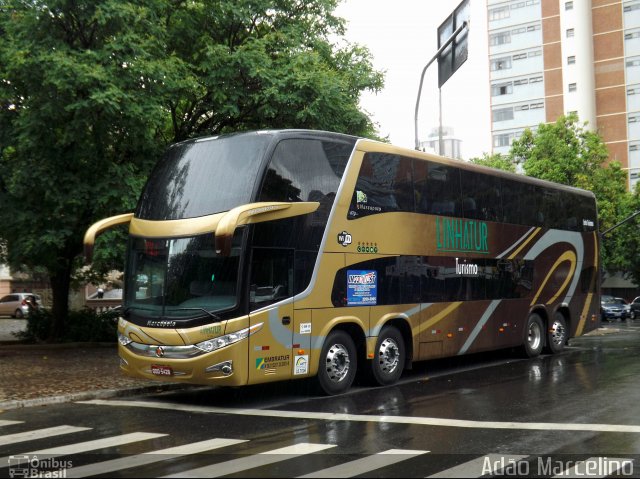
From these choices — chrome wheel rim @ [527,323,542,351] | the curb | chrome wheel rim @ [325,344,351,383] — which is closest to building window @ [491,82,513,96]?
chrome wheel rim @ [527,323,542,351]

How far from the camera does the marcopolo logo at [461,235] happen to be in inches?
571

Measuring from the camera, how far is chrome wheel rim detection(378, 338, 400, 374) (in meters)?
13.1

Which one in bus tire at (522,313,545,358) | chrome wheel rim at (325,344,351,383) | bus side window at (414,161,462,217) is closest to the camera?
chrome wheel rim at (325,344,351,383)

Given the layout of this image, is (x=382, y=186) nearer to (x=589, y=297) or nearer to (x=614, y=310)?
(x=589, y=297)

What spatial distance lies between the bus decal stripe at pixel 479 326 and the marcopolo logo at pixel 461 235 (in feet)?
4.11

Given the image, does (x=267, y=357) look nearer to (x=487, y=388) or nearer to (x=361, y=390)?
(x=361, y=390)

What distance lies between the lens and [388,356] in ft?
43.4

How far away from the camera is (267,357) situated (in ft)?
35.7

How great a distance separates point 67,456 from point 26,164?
10153mm

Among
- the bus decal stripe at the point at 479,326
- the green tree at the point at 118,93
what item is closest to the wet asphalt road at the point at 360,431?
the bus decal stripe at the point at 479,326

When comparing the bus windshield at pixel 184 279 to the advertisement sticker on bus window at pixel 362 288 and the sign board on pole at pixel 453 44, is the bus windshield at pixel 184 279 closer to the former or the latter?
the advertisement sticker on bus window at pixel 362 288

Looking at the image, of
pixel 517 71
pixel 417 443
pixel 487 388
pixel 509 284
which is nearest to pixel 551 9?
pixel 517 71

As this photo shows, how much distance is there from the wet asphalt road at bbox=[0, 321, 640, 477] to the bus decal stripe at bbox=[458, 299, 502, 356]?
4.03 ft

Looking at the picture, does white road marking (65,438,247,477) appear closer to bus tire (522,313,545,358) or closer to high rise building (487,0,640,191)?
bus tire (522,313,545,358)
